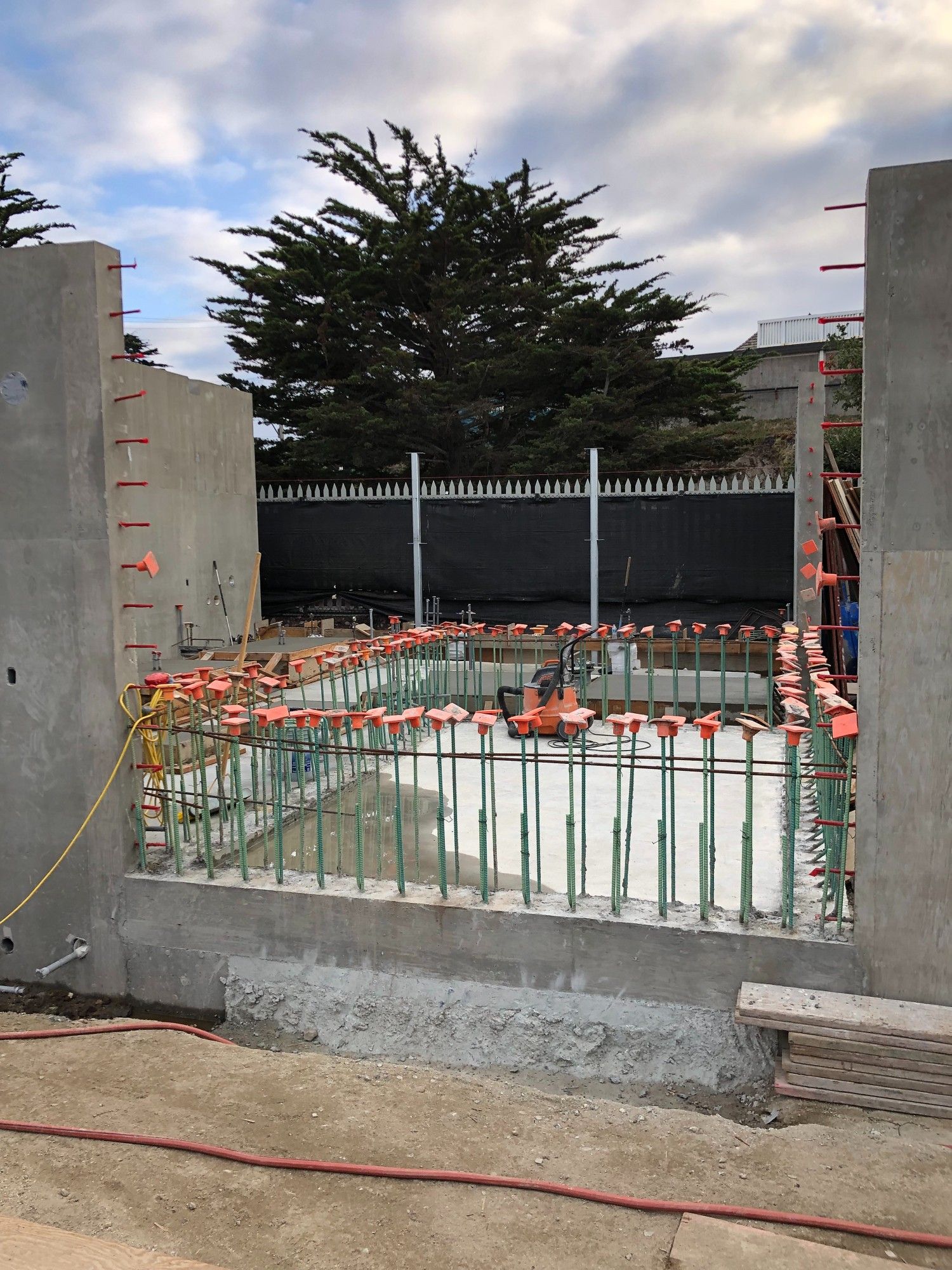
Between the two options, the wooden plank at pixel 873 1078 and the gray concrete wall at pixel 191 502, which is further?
the gray concrete wall at pixel 191 502

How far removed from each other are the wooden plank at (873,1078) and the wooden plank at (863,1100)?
0.10 feet

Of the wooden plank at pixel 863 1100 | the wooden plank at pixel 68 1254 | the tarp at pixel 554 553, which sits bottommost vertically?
the wooden plank at pixel 863 1100

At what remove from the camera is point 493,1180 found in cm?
355

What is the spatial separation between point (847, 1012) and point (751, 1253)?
1.39 metres

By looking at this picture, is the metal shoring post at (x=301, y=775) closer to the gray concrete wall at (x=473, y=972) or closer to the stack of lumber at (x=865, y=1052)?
the gray concrete wall at (x=473, y=972)

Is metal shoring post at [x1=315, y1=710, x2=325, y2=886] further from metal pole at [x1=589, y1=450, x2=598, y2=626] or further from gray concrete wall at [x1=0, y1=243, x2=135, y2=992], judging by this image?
metal pole at [x1=589, y1=450, x2=598, y2=626]

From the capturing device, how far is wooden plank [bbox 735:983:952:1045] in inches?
158

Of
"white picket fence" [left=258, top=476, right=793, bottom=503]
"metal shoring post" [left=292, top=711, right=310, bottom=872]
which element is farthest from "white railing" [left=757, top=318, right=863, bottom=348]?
"metal shoring post" [left=292, top=711, right=310, bottom=872]

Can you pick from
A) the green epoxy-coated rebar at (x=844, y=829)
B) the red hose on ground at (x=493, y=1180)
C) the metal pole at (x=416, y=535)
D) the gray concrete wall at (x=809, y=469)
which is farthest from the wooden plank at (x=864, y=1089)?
the metal pole at (x=416, y=535)

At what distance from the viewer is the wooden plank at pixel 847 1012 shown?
158 inches

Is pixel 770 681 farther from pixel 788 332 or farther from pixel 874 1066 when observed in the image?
pixel 788 332

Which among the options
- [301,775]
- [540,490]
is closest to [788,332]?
[540,490]

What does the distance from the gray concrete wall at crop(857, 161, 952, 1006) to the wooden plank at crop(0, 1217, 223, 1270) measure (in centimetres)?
310

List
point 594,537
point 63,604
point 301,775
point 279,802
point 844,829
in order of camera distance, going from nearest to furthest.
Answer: point 844,829
point 279,802
point 63,604
point 301,775
point 594,537
